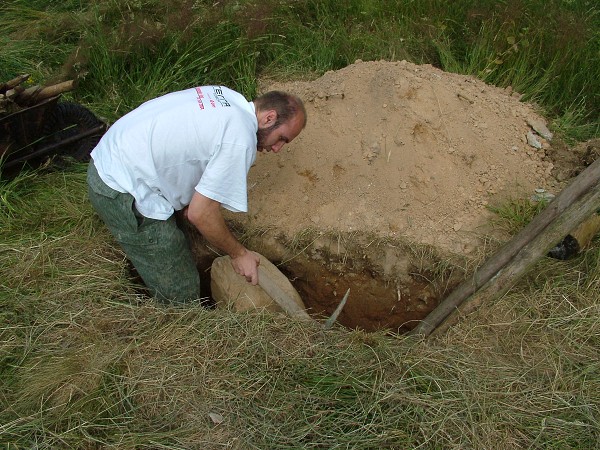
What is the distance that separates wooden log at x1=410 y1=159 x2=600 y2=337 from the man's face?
1.16 meters

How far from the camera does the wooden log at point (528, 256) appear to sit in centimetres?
298

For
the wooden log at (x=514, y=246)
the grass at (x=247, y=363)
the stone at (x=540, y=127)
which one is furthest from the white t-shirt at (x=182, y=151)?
the stone at (x=540, y=127)

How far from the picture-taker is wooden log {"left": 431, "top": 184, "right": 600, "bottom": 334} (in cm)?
298

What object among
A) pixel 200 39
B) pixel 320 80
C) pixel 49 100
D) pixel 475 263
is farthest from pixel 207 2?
pixel 475 263

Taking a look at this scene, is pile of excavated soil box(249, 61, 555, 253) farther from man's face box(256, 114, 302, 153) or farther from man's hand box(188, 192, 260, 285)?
man's face box(256, 114, 302, 153)

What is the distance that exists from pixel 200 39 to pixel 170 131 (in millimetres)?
2044

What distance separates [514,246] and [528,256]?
11 centimetres

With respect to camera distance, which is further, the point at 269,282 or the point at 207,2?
the point at 207,2

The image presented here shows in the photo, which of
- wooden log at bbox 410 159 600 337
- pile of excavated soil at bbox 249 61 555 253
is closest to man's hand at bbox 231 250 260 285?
pile of excavated soil at bbox 249 61 555 253

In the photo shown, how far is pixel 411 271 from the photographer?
3.71 m

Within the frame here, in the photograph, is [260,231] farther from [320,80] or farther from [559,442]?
[559,442]

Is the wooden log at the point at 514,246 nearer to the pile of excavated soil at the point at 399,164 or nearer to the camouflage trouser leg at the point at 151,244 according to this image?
the pile of excavated soil at the point at 399,164

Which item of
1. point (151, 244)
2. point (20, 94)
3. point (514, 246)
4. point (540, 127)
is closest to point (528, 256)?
point (514, 246)

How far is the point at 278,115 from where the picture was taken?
3.01 metres
